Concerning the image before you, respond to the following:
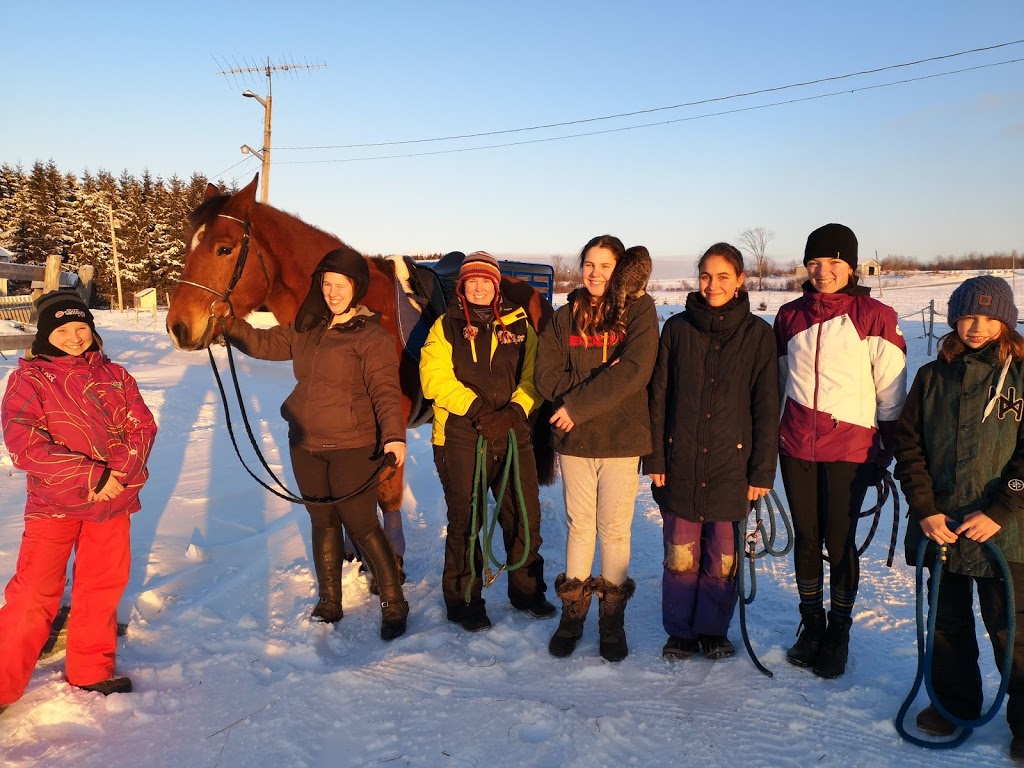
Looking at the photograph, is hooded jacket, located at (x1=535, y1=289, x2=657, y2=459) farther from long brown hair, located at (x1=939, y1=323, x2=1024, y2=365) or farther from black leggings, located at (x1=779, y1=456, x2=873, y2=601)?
long brown hair, located at (x1=939, y1=323, x2=1024, y2=365)

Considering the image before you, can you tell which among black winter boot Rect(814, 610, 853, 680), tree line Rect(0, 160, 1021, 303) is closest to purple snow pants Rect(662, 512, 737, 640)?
black winter boot Rect(814, 610, 853, 680)

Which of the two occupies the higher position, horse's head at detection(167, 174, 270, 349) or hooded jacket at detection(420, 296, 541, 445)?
horse's head at detection(167, 174, 270, 349)

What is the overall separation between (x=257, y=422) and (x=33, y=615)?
5.99 meters

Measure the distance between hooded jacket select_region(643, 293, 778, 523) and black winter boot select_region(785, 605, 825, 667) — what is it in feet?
1.88

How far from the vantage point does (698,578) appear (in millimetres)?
2936

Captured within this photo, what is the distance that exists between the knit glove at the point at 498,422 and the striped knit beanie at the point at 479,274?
404mm

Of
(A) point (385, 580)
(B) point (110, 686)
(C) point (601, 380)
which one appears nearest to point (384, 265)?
(C) point (601, 380)

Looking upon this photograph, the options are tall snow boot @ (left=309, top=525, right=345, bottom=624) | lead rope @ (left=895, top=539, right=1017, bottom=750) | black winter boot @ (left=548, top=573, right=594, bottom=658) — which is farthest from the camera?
tall snow boot @ (left=309, top=525, right=345, bottom=624)

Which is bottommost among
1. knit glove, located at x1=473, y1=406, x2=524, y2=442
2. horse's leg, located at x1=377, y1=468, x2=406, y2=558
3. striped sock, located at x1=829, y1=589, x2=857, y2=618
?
striped sock, located at x1=829, y1=589, x2=857, y2=618

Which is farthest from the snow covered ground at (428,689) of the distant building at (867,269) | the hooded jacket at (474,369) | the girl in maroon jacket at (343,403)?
the distant building at (867,269)

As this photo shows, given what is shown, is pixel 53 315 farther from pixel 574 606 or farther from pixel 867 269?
pixel 867 269

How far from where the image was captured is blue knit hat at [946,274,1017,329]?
2211 mm

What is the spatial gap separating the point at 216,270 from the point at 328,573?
1.66m

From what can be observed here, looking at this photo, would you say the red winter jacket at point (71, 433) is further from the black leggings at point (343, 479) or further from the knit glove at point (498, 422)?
the knit glove at point (498, 422)
